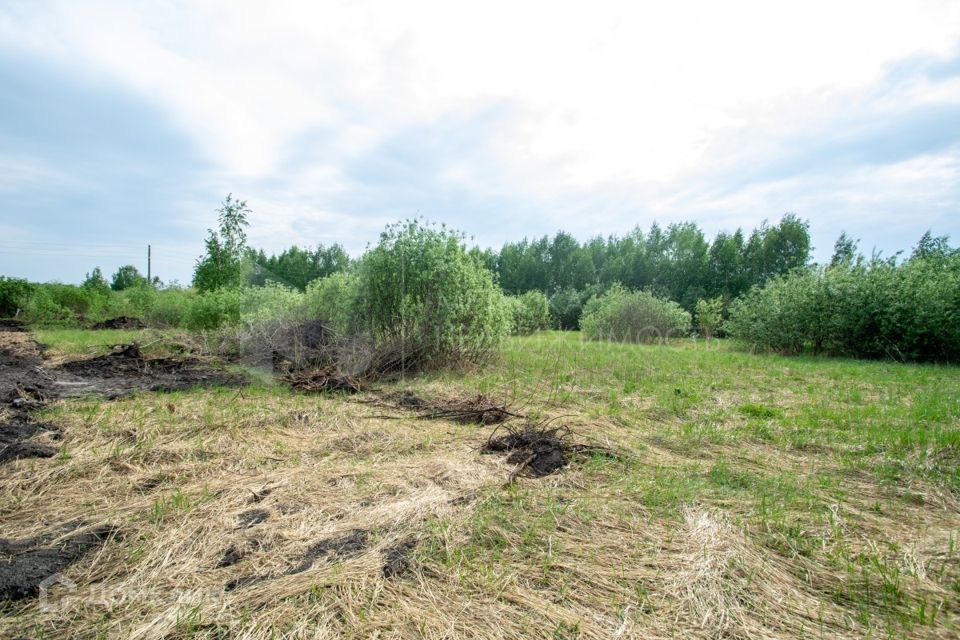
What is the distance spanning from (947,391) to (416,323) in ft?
28.7

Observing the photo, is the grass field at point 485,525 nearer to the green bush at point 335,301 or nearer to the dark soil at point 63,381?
the dark soil at point 63,381

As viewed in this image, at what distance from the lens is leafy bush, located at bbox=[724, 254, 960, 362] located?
1184 cm

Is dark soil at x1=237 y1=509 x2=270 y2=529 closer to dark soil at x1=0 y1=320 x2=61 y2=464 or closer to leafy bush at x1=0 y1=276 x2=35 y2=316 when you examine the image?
dark soil at x1=0 y1=320 x2=61 y2=464

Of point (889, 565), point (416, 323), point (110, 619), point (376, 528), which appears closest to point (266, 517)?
point (376, 528)

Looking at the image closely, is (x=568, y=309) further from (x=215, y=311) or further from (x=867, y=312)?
(x=215, y=311)

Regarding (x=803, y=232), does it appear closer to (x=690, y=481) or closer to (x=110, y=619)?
(x=690, y=481)

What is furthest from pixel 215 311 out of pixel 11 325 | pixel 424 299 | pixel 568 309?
pixel 568 309

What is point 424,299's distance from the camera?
8500 millimetres

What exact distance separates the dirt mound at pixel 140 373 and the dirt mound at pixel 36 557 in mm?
4002

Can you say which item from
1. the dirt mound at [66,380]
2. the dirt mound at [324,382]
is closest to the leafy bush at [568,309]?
the dirt mound at [324,382]

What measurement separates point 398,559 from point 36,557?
1.80 metres

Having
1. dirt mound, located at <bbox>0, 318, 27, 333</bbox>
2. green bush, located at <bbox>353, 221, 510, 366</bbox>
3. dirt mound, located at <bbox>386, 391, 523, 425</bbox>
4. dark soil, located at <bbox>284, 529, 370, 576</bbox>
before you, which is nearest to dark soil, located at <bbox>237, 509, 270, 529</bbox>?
dark soil, located at <bbox>284, 529, 370, 576</bbox>

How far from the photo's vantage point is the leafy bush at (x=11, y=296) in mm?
19500

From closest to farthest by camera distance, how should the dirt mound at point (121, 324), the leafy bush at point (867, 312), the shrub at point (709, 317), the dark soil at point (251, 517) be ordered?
1. the dark soil at point (251, 517)
2. the leafy bush at point (867, 312)
3. the dirt mound at point (121, 324)
4. the shrub at point (709, 317)
